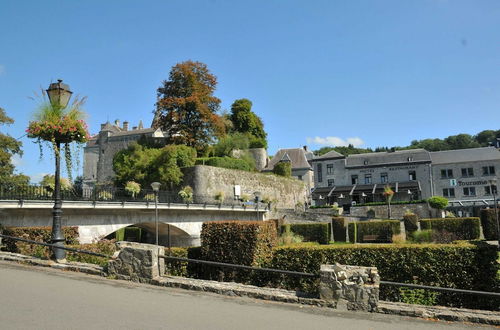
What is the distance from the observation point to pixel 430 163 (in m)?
57.0

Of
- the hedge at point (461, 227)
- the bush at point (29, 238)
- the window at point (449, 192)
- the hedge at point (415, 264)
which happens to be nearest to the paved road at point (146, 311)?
the hedge at point (415, 264)

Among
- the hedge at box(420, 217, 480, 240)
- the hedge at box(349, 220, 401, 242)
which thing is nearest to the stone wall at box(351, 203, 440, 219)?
the hedge at box(349, 220, 401, 242)

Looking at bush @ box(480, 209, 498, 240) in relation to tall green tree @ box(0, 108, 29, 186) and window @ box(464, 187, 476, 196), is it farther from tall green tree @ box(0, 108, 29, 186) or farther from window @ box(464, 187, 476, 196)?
tall green tree @ box(0, 108, 29, 186)

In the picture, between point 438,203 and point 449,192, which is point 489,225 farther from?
point 449,192

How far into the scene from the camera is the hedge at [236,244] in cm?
1123

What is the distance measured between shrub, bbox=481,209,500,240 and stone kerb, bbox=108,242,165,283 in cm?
2859

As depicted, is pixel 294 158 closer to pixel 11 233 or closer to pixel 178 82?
pixel 178 82

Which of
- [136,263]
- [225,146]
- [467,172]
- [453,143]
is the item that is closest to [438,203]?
[467,172]

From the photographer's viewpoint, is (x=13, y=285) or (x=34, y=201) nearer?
(x=13, y=285)

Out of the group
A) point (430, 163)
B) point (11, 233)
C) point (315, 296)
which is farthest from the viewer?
point (430, 163)

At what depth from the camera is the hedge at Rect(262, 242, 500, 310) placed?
9234mm

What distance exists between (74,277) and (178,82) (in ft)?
139

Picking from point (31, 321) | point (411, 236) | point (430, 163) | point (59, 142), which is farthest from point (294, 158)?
point (31, 321)

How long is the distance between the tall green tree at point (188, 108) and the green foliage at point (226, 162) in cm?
309
